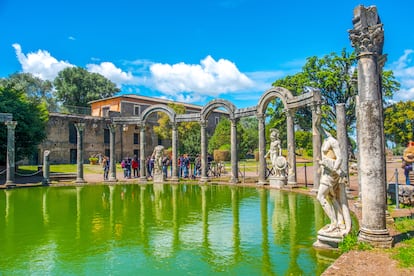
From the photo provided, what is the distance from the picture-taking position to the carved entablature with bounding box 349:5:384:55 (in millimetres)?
6895

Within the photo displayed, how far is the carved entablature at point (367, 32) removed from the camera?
22.6 feet

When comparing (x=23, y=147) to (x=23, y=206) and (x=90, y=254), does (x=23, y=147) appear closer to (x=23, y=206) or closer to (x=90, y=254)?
(x=23, y=206)

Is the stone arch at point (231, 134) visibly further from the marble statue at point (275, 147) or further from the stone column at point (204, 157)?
the marble statue at point (275, 147)

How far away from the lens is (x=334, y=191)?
7.05 metres

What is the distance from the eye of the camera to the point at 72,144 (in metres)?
40.5

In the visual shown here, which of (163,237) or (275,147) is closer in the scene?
(163,237)

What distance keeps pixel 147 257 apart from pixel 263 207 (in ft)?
20.6

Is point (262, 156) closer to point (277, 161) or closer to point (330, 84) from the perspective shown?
point (277, 161)

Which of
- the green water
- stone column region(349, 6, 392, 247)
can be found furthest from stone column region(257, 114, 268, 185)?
stone column region(349, 6, 392, 247)

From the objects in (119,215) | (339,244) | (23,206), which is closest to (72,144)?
(23,206)

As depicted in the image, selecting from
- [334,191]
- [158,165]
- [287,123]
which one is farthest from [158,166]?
[334,191]

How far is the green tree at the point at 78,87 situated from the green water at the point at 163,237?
44.0 metres

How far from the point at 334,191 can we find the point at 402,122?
46832 millimetres

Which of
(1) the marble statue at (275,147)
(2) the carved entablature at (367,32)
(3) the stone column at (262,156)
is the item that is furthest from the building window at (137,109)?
(2) the carved entablature at (367,32)
